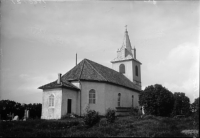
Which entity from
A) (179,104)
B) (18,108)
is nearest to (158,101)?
(179,104)

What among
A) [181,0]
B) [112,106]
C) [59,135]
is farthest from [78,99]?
[181,0]

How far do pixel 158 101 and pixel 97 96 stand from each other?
28.0 ft

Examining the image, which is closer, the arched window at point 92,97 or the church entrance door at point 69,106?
the church entrance door at point 69,106

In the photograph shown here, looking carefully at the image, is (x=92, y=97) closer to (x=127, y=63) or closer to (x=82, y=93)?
(x=82, y=93)

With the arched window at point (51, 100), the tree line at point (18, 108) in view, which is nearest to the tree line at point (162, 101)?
the arched window at point (51, 100)

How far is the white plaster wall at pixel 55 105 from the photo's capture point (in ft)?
88.1

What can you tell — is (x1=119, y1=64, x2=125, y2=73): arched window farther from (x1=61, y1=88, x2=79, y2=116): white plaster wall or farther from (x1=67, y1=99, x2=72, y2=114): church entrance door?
(x1=67, y1=99, x2=72, y2=114): church entrance door

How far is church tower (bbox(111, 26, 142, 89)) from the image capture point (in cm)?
4512

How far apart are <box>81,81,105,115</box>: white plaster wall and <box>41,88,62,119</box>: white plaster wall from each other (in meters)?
3.97

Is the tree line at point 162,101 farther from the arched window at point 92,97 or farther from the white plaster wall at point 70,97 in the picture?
the white plaster wall at point 70,97

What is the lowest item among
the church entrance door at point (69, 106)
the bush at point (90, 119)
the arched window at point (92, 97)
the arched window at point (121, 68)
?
the bush at point (90, 119)

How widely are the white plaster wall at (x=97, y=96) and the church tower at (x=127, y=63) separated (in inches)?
596

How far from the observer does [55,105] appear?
89.0 feet

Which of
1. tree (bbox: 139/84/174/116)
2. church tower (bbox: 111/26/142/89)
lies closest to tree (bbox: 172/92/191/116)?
tree (bbox: 139/84/174/116)
